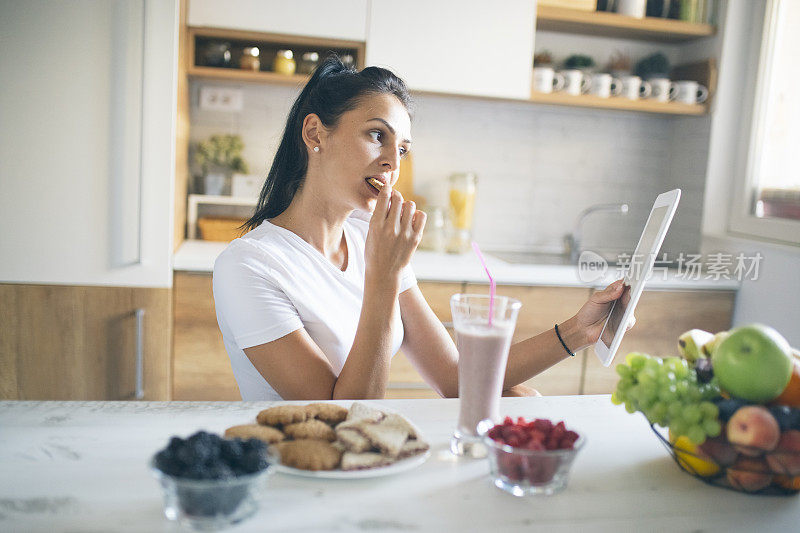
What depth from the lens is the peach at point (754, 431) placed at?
788 millimetres

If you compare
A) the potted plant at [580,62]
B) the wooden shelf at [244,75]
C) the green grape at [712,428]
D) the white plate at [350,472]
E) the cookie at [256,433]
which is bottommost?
the white plate at [350,472]

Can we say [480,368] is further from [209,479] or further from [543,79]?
[543,79]

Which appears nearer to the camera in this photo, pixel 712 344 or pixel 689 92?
pixel 712 344

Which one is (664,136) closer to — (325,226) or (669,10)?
(669,10)

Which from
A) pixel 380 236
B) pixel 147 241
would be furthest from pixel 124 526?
pixel 147 241

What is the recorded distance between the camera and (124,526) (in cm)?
70

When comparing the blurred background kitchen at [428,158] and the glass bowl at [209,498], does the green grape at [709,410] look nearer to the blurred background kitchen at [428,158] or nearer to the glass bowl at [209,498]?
the glass bowl at [209,498]

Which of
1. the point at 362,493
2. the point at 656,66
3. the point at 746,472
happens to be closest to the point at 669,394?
the point at 746,472

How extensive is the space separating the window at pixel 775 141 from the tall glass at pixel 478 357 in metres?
2.11

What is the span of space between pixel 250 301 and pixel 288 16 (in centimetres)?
157

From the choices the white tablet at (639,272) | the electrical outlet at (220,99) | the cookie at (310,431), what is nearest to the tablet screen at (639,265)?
the white tablet at (639,272)

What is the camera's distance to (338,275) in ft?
4.92

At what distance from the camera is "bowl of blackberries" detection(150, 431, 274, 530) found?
0.68 metres

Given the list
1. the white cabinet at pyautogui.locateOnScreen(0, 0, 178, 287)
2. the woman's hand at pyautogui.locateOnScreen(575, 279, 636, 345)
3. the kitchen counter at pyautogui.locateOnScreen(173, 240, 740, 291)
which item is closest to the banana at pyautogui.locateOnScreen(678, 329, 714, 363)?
the woman's hand at pyautogui.locateOnScreen(575, 279, 636, 345)
